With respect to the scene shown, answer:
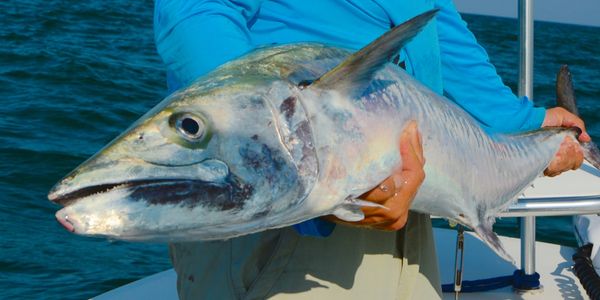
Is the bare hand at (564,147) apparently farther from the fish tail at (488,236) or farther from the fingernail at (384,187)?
the fingernail at (384,187)

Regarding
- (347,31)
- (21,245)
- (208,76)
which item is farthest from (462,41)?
(21,245)

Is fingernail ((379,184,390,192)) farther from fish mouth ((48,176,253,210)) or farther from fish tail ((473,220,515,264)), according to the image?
fish tail ((473,220,515,264))

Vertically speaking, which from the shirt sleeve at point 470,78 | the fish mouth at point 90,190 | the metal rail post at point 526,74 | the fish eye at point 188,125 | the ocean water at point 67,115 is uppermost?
the fish eye at point 188,125

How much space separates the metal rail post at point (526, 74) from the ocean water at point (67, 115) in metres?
3.03

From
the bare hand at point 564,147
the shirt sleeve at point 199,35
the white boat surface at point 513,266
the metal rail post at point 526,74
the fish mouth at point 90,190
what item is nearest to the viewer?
the fish mouth at point 90,190

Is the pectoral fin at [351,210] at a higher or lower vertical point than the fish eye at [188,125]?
lower

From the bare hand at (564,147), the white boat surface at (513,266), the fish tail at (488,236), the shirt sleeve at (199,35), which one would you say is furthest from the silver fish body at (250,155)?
the white boat surface at (513,266)

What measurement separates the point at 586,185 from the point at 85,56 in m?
11.4

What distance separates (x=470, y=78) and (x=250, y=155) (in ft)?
3.52

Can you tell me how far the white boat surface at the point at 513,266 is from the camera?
11.8 feet

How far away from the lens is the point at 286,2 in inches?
82.4

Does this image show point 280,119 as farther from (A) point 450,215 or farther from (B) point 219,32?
(A) point 450,215

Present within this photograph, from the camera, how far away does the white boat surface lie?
361 centimetres

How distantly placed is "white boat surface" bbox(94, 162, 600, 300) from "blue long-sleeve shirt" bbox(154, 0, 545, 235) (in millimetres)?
1118
